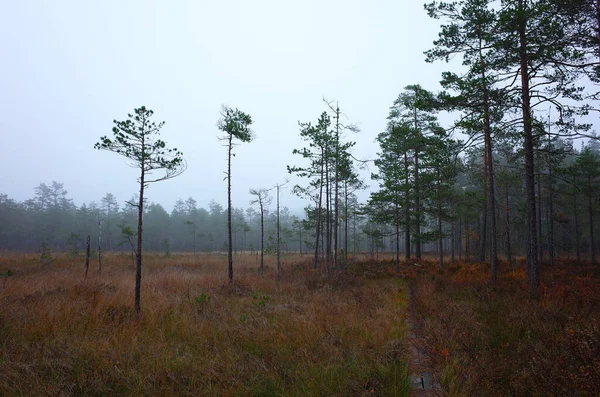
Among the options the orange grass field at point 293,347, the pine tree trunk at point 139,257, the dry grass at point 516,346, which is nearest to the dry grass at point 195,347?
the orange grass field at point 293,347

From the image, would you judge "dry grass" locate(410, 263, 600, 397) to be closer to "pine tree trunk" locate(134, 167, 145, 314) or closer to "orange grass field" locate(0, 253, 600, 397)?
"orange grass field" locate(0, 253, 600, 397)

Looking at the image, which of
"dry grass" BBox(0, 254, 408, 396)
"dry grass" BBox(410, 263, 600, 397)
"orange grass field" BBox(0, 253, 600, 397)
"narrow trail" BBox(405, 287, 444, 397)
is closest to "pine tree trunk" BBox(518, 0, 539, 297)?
"orange grass field" BBox(0, 253, 600, 397)

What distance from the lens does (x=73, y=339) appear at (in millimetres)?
5488

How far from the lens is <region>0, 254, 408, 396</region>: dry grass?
3824 mm

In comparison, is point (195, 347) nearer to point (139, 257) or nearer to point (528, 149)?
point (139, 257)

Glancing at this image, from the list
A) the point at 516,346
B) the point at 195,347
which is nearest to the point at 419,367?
the point at 516,346

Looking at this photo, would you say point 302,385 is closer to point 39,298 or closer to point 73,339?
point 73,339

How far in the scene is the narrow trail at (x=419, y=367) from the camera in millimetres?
3623

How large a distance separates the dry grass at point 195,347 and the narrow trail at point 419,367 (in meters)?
0.24

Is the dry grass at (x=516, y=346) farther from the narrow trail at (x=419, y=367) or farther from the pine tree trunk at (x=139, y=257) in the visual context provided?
the pine tree trunk at (x=139, y=257)

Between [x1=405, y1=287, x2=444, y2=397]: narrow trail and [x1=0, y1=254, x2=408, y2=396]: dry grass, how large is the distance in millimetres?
238

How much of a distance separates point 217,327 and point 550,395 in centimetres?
599

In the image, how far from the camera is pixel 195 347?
5.57 metres

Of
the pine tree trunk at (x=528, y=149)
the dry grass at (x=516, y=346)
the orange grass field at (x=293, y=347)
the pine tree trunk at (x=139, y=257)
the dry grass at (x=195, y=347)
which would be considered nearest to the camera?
the dry grass at (x=516, y=346)
